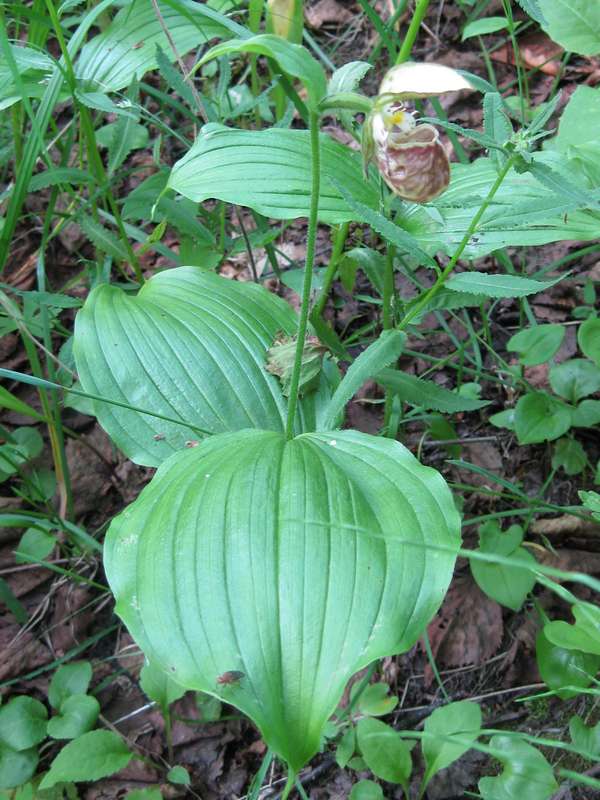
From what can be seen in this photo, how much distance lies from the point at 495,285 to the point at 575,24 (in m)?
1.13

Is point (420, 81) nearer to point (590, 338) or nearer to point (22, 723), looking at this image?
point (590, 338)

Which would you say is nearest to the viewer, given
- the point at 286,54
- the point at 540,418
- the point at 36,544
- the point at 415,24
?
the point at 286,54

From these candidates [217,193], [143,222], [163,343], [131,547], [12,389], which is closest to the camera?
[131,547]

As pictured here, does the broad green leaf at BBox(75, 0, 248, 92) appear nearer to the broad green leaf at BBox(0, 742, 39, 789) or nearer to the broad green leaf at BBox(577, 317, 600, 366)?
the broad green leaf at BBox(577, 317, 600, 366)

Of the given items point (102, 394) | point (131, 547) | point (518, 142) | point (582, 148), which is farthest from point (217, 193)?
point (582, 148)

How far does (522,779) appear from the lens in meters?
1.08

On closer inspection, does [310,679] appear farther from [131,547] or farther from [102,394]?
[102,394]

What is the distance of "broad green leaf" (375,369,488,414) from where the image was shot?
1.33m

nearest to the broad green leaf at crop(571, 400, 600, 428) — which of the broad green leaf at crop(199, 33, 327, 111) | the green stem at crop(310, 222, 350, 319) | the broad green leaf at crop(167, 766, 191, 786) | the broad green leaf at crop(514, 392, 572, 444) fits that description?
the broad green leaf at crop(514, 392, 572, 444)

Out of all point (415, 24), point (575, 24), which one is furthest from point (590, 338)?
point (575, 24)

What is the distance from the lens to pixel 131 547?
111 centimetres

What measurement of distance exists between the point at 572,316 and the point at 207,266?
107 centimetres

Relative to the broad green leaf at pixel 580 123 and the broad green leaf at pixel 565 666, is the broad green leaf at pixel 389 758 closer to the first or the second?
the broad green leaf at pixel 565 666

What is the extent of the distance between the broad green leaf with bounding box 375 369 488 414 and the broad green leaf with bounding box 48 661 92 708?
0.95 meters
